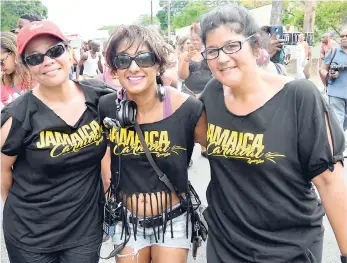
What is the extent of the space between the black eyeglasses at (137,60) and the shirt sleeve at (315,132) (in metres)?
0.85

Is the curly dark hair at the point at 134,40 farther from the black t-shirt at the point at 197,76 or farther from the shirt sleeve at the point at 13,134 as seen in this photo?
the black t-shirt at the point at 197,76

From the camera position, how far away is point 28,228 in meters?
2.24

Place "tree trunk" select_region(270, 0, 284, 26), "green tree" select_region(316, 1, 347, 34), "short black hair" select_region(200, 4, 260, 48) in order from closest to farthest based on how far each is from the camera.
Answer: "short black hair" select_region(200, 4, 260, 48)
"tree trunk" select_region(270, 0, 284, 26)
"green tree" select_region(316, 1, 347, 34)

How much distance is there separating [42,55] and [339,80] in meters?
5.46

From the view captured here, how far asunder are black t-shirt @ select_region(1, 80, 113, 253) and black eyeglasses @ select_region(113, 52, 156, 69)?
1.09 ft

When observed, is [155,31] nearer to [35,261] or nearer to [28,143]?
Result: [28,143]

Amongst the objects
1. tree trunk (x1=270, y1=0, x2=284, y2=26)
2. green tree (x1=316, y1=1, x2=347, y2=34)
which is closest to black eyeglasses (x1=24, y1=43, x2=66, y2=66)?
tree trunk (x1=270, y1=0, x2=284, y2=26)

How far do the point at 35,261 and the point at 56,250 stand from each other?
0.13 meters

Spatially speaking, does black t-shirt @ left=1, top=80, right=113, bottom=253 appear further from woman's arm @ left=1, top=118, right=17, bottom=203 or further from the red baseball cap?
the red baseball cap

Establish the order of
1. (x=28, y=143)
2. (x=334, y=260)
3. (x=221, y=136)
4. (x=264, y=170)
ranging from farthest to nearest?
1. (x=334, y=260)
2. (x=28, y=143)
3. (x=221, y=136)
4. (x=264, y=170)

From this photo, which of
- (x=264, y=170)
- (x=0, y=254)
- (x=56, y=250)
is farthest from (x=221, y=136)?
(x=0, y=254)

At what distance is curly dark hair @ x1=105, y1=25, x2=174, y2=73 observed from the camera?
2.21 m

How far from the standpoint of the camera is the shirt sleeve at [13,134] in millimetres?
2115

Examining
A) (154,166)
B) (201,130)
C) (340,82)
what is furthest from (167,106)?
(340,82)
